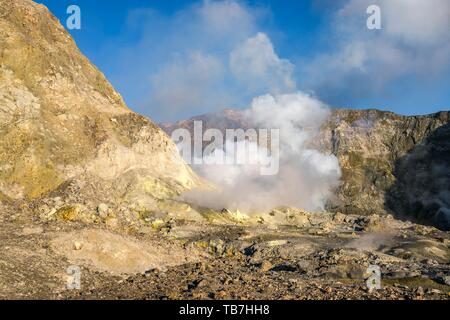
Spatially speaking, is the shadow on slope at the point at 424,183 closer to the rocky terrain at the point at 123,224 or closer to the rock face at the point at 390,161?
the rock face at the point at 390,161

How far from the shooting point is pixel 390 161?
2847 inches

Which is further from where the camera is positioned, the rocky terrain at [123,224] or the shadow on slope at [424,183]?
the shadow on slope at [424,183]

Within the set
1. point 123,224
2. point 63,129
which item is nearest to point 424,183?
point 123,224

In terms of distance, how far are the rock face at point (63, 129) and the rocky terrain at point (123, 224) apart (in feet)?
0.35

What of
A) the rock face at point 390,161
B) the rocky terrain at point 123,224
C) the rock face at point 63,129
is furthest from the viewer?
the rock face at point 390,161

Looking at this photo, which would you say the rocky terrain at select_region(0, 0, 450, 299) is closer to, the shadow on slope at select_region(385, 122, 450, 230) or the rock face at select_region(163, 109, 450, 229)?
the shadow on slope at select_region(385, 122, 450, 230)

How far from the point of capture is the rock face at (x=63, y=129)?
33.8 metres

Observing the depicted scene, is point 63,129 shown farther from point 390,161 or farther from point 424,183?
point 390,161

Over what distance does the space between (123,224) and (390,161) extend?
173 feet

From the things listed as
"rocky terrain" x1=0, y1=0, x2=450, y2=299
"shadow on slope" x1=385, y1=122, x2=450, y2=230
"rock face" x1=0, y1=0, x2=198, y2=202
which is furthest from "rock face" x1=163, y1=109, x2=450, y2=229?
"rock face" x1=0, y1=0, x2=198, y2=202

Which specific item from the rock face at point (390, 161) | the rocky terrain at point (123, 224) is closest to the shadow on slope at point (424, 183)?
the rock face at point (390, 161)

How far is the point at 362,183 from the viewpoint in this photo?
69.8 meters

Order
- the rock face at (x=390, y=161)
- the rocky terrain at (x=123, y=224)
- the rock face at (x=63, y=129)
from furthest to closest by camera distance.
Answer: the rock face at (x=390, y=161) < the rock face at (x=63, y=129) < the rocky terrain at (x=123, y=224)

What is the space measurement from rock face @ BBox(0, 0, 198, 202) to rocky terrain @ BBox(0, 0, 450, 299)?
0.35 feet
